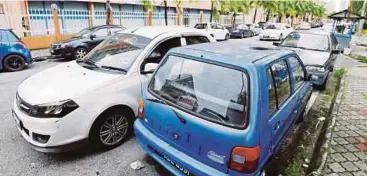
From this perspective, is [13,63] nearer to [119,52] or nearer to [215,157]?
[119,52]

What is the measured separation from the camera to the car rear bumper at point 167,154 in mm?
2395

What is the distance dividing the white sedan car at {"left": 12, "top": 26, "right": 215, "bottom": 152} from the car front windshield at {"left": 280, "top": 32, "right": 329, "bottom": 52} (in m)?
4.84

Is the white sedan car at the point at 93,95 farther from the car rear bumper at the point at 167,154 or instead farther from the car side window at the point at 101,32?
the car side window at the point at 101,32

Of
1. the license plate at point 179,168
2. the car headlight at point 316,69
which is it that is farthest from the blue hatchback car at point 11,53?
the car headlight at point 316,69

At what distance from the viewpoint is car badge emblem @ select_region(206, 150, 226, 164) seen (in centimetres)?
229

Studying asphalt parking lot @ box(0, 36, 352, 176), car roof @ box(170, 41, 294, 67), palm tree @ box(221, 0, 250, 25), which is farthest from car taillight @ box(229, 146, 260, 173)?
palm tree @ box(221, 0, 250, 25)

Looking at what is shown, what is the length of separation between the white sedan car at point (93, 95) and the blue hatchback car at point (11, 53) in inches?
217

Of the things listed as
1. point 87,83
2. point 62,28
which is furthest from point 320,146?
point 62,28

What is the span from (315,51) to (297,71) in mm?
4226

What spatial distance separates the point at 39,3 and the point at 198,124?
19075 millimetres

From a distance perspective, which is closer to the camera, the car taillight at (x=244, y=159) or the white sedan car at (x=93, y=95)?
the car taillight at (x=244, y=159)

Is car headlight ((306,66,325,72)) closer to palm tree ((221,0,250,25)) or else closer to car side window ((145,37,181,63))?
car side window ((145,37,181,63))

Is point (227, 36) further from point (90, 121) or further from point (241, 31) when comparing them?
point (90, 121)

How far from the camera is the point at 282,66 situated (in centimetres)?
311
